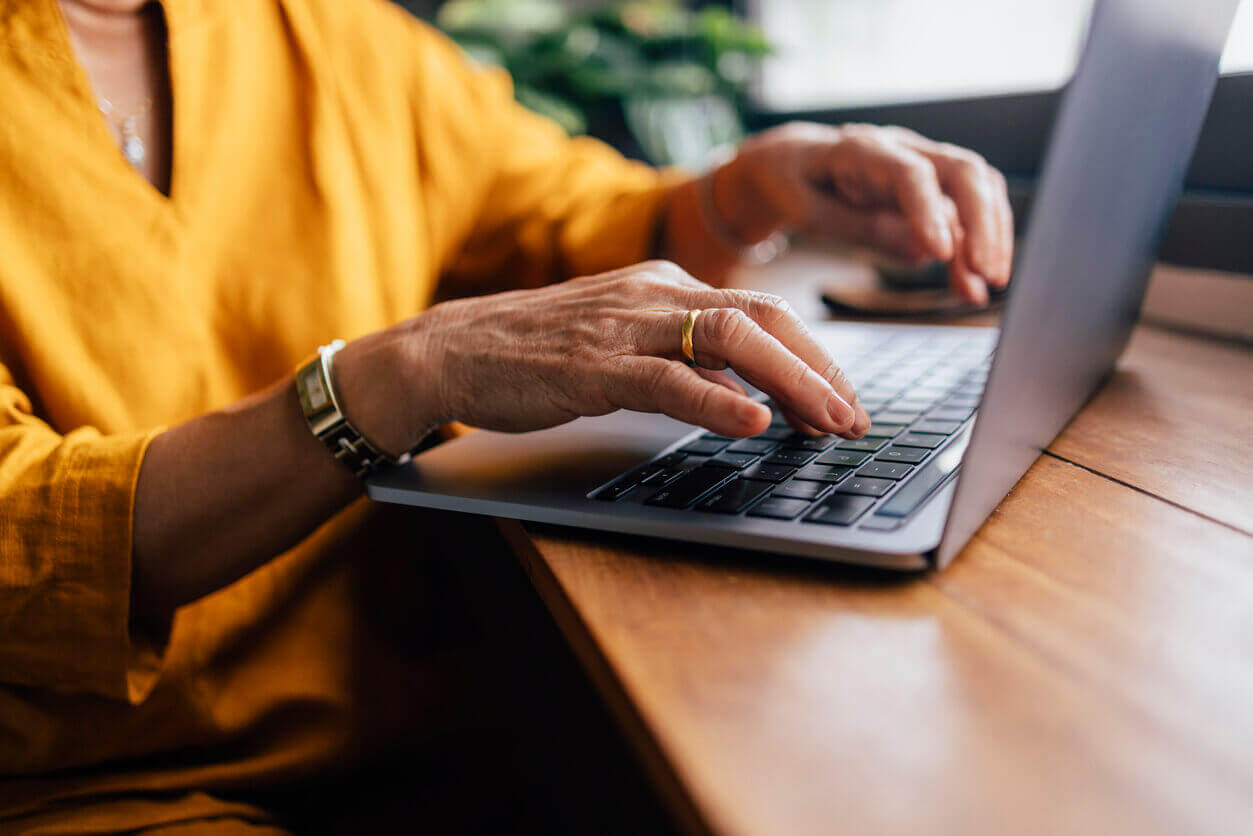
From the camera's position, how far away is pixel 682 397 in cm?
37

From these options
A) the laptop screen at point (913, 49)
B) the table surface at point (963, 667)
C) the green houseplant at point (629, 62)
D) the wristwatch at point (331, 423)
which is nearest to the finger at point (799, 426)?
the table surface at point (963, 667)

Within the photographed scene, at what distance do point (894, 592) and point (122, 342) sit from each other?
525 mm

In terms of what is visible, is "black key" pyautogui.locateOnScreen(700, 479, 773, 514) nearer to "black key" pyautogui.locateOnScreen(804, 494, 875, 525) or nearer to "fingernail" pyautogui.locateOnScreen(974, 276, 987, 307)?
"black key" pyautogui.locateOnScreen(804, 494, 875, 525)

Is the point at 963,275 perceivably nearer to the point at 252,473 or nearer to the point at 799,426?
the point at 799,426

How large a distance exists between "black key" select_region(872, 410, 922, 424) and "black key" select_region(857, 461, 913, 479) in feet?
0.24

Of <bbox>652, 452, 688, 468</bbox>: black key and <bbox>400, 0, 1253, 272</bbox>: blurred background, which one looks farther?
<bbox>400, 0, 1253, 272</bbox>: blurred background

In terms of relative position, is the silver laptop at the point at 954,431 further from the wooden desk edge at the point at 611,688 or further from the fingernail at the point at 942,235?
the fingernail at the point at 942,235

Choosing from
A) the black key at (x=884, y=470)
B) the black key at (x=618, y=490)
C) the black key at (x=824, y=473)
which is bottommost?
the black key at (x=618, y=490)

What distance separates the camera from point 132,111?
601mm

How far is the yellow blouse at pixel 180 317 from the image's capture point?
413 mm

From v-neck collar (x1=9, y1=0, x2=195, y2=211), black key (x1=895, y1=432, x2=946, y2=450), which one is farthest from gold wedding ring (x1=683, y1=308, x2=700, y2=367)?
v-neck collar (x1=9, y1=0, x2=195, y2=211)

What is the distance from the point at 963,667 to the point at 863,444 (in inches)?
6.6

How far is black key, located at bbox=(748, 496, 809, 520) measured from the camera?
0.32 metres

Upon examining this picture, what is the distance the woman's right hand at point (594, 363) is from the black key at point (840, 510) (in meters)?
0.05
